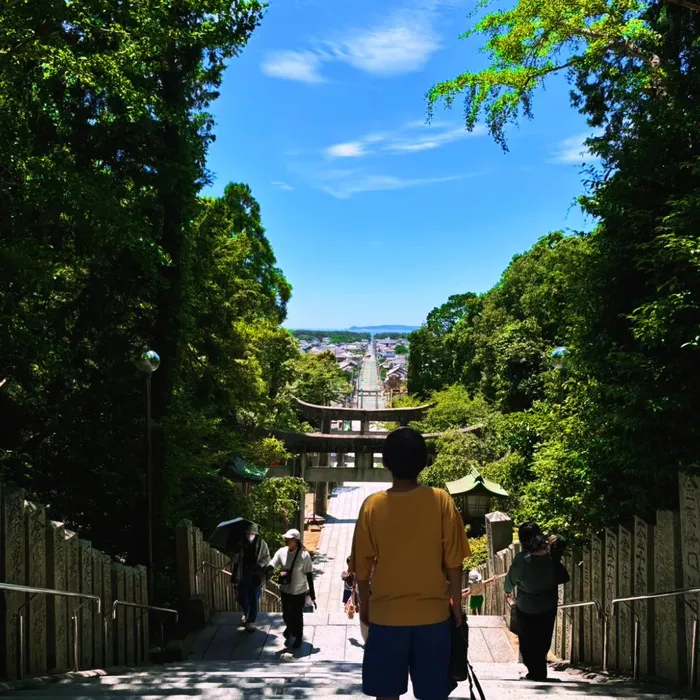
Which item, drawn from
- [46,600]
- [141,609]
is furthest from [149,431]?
[46,600]

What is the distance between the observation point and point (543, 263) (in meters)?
27.7

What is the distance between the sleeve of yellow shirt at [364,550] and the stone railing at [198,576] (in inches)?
258

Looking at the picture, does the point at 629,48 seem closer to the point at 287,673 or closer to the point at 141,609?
the point at 287,673

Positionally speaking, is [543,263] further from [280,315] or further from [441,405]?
[280,315]

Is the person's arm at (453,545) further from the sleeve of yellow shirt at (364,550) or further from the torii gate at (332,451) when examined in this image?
the torii gate at (332,451)

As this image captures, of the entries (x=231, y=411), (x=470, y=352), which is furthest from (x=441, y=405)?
(x=231, y=411)

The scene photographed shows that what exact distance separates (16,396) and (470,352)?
1126 inches

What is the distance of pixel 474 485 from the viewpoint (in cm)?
1795

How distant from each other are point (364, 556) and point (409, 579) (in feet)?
0.75

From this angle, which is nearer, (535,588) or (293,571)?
(535,588)

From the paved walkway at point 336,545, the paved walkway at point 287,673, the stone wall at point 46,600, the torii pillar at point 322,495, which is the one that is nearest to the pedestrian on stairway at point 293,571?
the paved walkway at point 287,673

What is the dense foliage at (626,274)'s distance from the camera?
479 centimetres

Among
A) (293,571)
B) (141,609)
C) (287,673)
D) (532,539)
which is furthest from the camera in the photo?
(141,609)

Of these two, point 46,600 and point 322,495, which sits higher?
point 46,600
